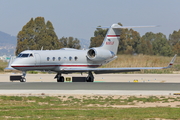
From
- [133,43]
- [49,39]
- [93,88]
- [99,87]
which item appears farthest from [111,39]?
[133,43]

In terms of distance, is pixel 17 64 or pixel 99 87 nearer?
pixel 99 87

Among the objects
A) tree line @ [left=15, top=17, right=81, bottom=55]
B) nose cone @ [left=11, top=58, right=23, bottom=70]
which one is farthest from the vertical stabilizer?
tree line @ [left=15, top=17, right=81, bottom=55]

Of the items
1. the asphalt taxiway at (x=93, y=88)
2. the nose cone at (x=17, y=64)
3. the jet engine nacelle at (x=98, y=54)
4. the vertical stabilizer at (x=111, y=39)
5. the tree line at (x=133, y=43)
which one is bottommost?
the asphalt taxiway at (x=93, y=88)

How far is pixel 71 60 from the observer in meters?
44.3

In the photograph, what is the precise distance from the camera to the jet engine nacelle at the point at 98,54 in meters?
45.0

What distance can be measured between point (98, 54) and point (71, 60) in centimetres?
274

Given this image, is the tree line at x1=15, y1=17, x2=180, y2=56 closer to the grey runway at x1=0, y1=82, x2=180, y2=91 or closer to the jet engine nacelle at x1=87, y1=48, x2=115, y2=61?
the jet engine nacelle at x1=87, y1=48, x2=115, y2=61

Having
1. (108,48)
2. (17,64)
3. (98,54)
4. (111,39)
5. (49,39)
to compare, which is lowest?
(17,64)

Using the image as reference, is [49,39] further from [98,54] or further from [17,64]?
[17,64]

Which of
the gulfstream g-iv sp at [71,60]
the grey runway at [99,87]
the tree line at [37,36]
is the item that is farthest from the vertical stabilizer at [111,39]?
the tree line at [37,36]

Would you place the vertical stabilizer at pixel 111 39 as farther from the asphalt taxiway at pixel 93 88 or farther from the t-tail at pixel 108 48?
the asphalt taxiway at pixel 93 88

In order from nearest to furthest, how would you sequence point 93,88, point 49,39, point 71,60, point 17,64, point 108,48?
point 93,88
point 17,64
point 71,60
point 108,48
point 49,39

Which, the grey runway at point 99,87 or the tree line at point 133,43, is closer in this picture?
the grey runway at point 99,87

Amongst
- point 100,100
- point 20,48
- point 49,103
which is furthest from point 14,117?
point 20,48
